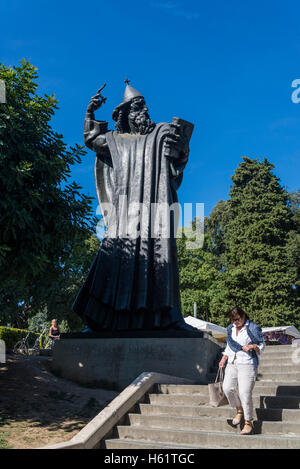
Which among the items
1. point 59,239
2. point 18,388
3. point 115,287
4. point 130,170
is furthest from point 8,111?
point 18,388

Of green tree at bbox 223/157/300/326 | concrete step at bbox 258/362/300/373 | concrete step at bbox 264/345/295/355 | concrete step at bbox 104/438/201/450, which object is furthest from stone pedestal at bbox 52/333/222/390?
green tree at bbox 223/157/300/326

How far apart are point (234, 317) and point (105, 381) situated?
412 cm

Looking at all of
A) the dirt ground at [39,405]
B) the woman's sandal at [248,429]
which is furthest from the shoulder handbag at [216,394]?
the dirt ground at [39,405]

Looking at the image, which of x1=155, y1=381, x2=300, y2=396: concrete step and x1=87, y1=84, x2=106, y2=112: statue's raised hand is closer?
x1=155, y1=381, x2=300, y2=396: concrete step

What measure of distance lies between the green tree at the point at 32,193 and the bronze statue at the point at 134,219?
1.18 metres

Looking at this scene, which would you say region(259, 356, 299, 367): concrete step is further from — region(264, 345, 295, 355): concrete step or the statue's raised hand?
the statue's raised hand

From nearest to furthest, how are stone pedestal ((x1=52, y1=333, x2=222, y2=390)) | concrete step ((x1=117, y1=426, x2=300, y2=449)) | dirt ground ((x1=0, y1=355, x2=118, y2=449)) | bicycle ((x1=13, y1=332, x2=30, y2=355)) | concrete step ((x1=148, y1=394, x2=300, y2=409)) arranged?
concrete step ((x1=117, y1=426, x2=300, y2=449)) → concrete step ((x1=148, y1=394, x2=300, y2=409)) → dirt ground ((x1=0, y1=355, x2=118, y2=449)) → stone pedestal ((x1=52, y1=333, x2=222, y2=390)) → bicycle ((x1=13, y1=332, x2=30, y2=355))

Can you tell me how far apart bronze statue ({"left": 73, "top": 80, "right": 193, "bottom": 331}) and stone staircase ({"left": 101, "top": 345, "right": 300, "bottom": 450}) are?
2564 mm

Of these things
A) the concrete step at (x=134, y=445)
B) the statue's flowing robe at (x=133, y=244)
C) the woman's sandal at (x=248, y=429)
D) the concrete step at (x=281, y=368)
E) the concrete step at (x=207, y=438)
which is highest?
the statue's flowing robe at (x=133, y=244)

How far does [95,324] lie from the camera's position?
9.31 m

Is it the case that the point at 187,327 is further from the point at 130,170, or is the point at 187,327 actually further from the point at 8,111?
the point at 8,111

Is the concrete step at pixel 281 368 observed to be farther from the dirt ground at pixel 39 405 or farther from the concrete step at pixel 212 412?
the dirt ground at pixel 39 405

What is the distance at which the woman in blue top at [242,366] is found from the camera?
5094mm

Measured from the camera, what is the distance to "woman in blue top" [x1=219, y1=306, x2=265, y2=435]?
201 inches
